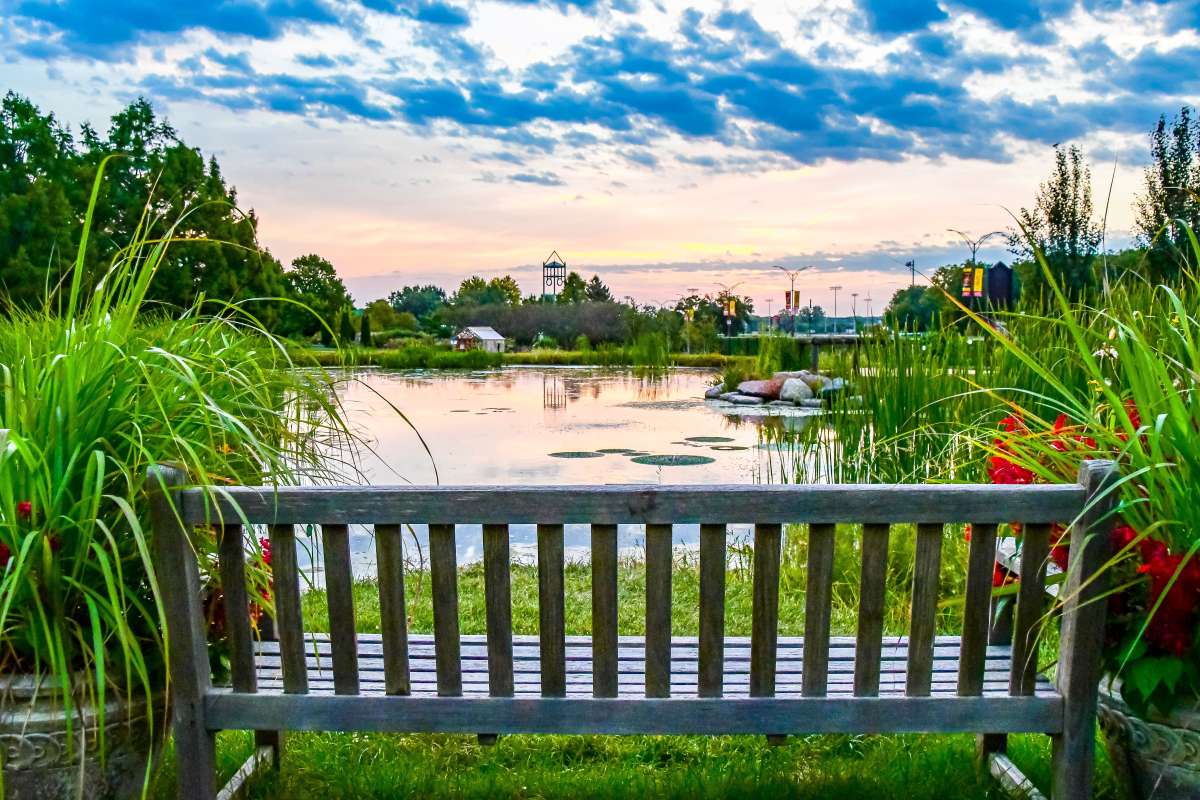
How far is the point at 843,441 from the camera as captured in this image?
4465mm

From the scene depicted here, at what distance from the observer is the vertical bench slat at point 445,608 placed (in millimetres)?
1569

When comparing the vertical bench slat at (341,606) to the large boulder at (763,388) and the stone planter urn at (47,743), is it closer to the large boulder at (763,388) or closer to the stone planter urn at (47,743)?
the stone planter urn at (47,743)

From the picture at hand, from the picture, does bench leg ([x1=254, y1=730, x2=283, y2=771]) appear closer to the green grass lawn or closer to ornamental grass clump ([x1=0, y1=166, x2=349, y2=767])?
the green grass lawn

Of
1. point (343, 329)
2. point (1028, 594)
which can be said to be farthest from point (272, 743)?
point (343, 329)

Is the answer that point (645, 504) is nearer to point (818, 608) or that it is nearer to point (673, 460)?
point (818, 608)

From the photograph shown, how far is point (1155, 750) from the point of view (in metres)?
1.61

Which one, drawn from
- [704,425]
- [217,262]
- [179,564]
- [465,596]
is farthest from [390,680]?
[217,262]

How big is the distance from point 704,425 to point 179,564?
28.6 feet

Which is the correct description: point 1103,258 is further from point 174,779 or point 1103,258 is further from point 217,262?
point 217,262

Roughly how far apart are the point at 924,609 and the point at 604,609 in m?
0.56

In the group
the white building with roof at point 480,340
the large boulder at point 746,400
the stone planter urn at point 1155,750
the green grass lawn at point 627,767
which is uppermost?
the stone planter urn at point 1155,750

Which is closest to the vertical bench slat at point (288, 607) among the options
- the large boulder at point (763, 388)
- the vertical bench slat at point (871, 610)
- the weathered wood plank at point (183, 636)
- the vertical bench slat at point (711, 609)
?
the weathered wood plank at point (183, 636)

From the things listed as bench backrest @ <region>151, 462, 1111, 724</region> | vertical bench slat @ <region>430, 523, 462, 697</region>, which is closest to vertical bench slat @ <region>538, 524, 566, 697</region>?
bench backrest @ <region>151, 462, 1111, 724</region>

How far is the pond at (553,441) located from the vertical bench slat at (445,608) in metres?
1.04
